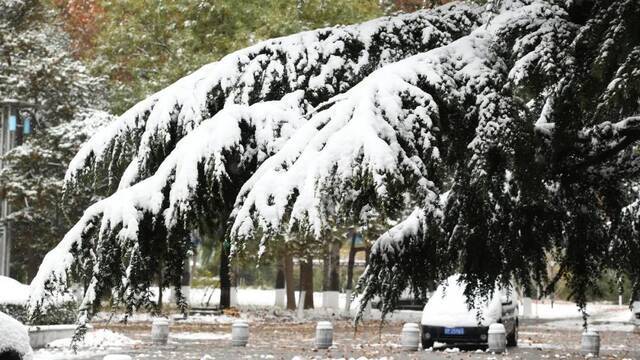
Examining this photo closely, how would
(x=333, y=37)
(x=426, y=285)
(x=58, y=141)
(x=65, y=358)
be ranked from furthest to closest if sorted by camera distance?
1. (x=58, y=141)
2. (x=65, y=358)
3. (x=426, y=285)
4. (x=333, y=37)

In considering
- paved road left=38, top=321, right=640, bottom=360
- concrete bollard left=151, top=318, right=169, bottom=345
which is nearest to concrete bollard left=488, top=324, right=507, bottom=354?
paved road left=38, top=321, right=640, bottom=360

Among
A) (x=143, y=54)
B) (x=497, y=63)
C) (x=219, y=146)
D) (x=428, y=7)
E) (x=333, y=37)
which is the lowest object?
(x=219, y=146)

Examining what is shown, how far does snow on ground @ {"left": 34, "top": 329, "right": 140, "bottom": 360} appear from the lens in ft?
53.0

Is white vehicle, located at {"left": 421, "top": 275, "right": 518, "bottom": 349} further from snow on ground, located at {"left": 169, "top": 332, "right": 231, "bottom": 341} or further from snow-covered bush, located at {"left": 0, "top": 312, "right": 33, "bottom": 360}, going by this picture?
snow-covered bush, located at {"left": 0, "top": 312, "right": 33, "bottom": 360}

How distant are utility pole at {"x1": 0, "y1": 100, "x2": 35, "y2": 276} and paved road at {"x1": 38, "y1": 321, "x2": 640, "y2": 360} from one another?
5729 mm

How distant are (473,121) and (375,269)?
2511 millimetres

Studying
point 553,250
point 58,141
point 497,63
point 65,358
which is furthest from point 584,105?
point 58,141

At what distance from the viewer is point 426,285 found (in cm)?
802

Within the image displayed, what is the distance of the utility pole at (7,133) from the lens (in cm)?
2920

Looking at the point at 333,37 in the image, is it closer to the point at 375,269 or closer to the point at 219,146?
the point at 219,146

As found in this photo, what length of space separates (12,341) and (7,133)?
2304 centimetres

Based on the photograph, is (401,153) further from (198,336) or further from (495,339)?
(198,336)

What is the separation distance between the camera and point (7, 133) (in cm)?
3033

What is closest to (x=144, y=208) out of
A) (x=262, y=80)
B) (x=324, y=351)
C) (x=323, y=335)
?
(x=262, y=80)
